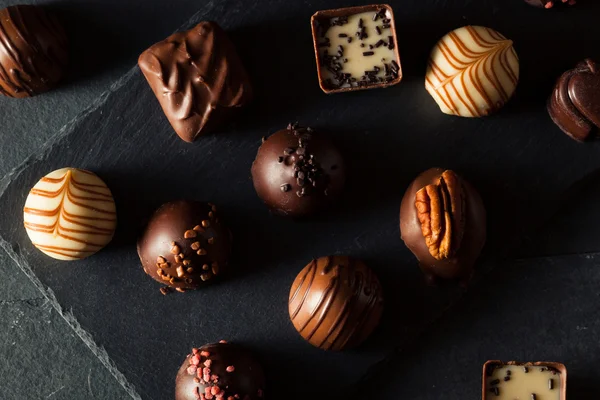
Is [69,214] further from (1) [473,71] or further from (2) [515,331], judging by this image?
(2) [515,331]

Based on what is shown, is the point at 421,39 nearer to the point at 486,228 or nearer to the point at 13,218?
the point at 486,228

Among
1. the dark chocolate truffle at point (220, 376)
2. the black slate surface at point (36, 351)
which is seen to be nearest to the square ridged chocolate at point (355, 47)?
the dark chocolate truffle at point (220, 376)

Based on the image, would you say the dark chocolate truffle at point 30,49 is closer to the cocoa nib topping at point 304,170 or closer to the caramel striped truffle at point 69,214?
the caramel striped truffle at point 69,214

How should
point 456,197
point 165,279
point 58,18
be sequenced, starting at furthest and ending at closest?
point 58,18, point 165,279, point 456,197

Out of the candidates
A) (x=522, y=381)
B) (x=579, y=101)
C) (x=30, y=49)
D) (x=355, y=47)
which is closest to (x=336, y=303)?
(x=522, y=381)

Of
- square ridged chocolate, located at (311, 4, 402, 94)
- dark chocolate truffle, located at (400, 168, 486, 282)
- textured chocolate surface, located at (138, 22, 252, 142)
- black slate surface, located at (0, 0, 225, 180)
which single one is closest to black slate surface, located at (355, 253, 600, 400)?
dark chocolate truffle, located at (400, 168, 486, 282)

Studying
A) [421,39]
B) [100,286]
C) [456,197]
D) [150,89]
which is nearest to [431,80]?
[421,39]
